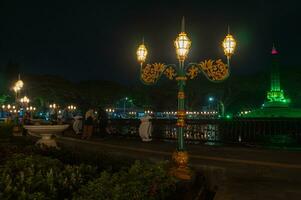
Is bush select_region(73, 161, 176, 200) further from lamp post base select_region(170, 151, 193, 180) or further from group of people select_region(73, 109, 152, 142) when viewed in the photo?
Result: group of people select_region(73, 109, 152, 142)

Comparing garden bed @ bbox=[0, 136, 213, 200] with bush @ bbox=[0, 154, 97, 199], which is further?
garden bed @ bbox=[0, 136, 213, 200]

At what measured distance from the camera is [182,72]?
32.6 ft

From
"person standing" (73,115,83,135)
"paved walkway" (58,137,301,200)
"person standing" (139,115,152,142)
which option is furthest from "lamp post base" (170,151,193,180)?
"person standing" (73,115,83,135)

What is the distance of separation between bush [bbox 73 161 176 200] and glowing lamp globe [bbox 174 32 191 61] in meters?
3.13

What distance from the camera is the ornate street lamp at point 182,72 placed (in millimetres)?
9477

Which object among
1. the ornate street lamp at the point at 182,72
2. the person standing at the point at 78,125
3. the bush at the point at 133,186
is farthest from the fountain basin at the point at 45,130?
the person standing at the point at 78,125

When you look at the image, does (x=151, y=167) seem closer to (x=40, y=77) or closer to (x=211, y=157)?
(x=211, y=157)

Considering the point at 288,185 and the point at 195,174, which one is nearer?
the point at 288,185

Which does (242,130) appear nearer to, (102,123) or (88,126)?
(88,126)

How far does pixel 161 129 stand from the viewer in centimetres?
2233

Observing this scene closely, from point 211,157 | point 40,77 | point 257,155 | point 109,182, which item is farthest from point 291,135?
point 40,77

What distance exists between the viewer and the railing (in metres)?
17.8

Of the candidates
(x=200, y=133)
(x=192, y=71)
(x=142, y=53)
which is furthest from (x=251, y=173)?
(x=200, y=133)

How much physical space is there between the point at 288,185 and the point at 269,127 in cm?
881
